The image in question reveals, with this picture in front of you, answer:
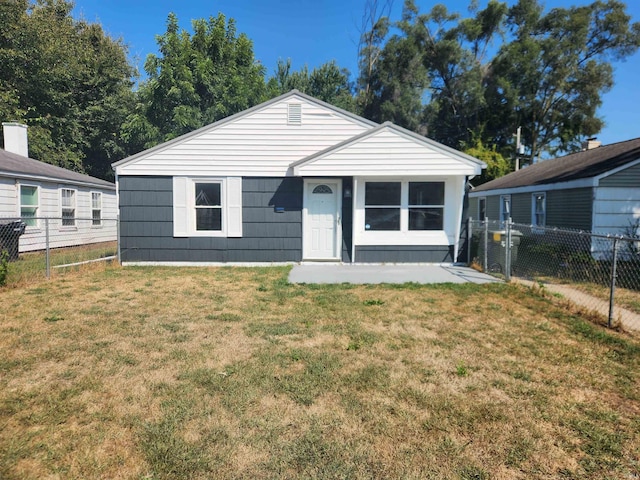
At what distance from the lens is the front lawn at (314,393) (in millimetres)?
2391

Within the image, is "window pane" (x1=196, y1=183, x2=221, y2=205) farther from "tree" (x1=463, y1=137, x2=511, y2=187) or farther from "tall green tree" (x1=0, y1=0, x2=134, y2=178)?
"tree" (x1=463, y1=137, x2=511, y2=187)

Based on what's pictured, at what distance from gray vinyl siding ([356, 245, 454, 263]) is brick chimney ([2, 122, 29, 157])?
48.0 feet

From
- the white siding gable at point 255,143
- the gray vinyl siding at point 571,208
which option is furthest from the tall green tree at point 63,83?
the gray vinyl siding at point 571,208

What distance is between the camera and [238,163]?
991 centimetres

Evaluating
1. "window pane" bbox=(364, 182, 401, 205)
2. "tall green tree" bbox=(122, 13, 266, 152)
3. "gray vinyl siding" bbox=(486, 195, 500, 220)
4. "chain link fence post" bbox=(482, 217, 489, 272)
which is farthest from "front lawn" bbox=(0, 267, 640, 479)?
"tall green tree" bbox=(122, 13, 266, 152)

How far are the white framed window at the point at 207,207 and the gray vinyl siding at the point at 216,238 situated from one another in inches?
6.0

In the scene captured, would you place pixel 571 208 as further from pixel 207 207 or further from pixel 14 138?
pixel 14 138

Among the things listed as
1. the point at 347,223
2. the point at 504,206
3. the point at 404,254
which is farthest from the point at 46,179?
the point at 504,206

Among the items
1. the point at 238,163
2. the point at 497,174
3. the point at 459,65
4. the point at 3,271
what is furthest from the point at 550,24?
the point at 3,271

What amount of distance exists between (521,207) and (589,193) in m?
4.64

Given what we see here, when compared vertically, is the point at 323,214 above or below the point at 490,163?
below

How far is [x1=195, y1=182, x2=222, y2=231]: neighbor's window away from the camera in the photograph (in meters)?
10.1

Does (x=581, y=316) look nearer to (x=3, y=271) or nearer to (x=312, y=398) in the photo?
(x=312, y=398)

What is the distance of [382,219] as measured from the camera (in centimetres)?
988
